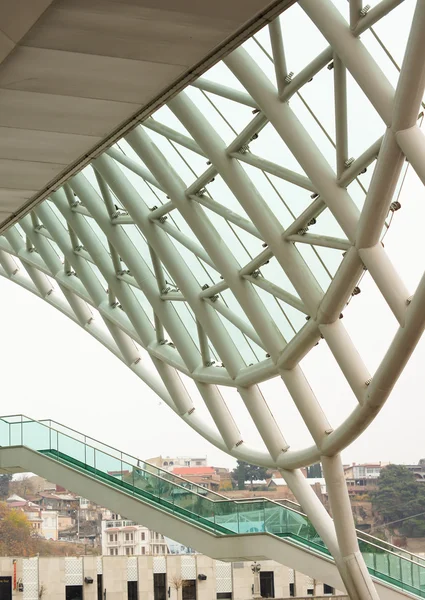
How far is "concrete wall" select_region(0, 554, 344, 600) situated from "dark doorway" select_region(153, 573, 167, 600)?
40 cm

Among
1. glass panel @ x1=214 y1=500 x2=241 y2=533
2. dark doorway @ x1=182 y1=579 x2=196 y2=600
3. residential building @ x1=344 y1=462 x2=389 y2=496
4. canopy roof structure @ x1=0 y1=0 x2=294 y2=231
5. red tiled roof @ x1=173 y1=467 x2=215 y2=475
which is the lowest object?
dark doorway @ x1=182 y1=579 x2=196 y2=600

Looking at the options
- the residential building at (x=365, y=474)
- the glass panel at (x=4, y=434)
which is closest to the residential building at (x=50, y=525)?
the residential building at (x=365, y=474)

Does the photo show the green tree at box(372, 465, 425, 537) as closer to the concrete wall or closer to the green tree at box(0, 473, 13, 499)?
the concrete wall

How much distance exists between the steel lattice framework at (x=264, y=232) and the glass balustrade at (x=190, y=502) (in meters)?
2.15

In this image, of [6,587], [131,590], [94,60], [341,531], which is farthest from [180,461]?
[94,60]

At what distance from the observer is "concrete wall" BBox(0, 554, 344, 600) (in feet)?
198

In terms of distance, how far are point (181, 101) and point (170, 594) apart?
5566 cm

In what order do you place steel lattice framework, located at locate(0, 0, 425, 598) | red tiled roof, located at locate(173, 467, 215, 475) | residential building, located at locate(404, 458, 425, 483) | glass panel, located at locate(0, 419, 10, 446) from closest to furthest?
steel lattice framework, located at locate(0, 0, 425, 598)
glass panel, located at locate(0, 419, 10, 446)
residential building, located at locate(404, 458, 425, 483)
red tiled roof, located at locate(173, 467, 215, 475)

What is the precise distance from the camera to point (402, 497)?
90.6 m

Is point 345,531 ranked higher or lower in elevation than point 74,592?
higher

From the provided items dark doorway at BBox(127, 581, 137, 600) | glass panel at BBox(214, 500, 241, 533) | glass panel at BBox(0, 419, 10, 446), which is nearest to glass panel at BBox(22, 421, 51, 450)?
glass panel at BBox(0, 419, 10, 446)

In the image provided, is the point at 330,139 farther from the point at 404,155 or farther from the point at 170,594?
the point at 170,594

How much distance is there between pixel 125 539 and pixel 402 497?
42523mm

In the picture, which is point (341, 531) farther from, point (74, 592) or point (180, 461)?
point (180, 461)
